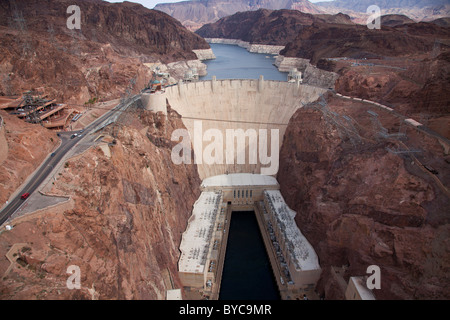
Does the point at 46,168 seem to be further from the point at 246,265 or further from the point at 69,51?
the point at 69,51

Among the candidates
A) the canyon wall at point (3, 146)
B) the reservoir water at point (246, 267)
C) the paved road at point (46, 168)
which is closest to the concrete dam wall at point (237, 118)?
the reservoir water at point (246, 267)

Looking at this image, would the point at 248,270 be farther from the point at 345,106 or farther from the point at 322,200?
the point at 345,106

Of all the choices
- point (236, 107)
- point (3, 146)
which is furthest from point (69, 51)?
point (3, 146)

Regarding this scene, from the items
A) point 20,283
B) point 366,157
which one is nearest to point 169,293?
point 20,283

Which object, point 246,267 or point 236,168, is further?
point 236,168

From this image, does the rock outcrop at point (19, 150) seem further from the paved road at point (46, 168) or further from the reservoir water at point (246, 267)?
the reservoir water at point (246, 267)

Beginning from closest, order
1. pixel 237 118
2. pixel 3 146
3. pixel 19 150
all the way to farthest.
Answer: pixel 3 146 → pixel 19 150 → pixel 237 118
